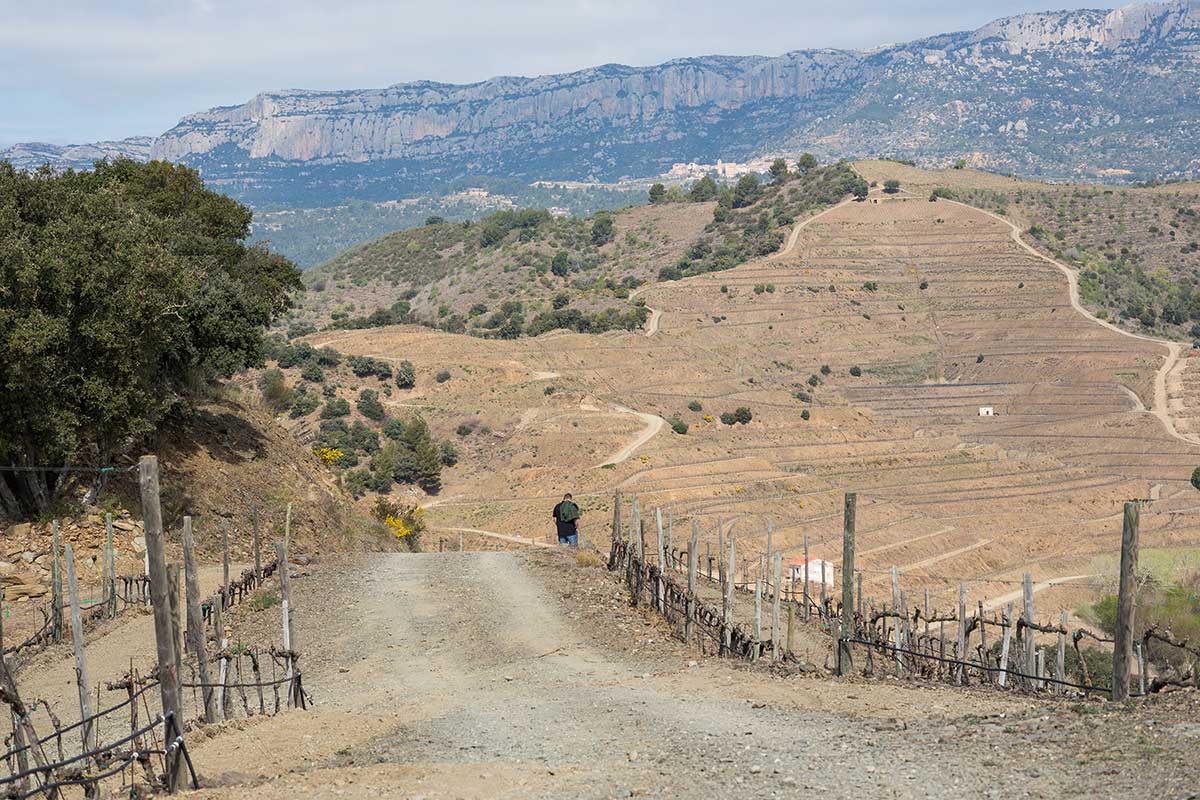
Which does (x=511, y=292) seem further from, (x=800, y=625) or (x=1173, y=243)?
(x=800, y=625)

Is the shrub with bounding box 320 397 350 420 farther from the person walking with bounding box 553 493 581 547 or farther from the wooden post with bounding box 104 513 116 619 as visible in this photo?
the wooden post with bounding box 104 513 116 619

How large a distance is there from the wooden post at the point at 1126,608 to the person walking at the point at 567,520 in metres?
16.3

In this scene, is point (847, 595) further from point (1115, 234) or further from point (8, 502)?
point (1115, 234)

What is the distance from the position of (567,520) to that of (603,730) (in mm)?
15978

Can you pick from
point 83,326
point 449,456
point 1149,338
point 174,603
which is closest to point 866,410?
point 1149,338

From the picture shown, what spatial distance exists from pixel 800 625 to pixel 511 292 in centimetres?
10796

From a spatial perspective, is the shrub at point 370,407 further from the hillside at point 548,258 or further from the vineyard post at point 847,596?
the vineyard post at point 847,596

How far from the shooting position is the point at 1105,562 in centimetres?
5622

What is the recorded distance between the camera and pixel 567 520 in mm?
31234

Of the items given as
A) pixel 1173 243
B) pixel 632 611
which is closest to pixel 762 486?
pixel 632 611

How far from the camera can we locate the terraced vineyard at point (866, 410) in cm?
6094

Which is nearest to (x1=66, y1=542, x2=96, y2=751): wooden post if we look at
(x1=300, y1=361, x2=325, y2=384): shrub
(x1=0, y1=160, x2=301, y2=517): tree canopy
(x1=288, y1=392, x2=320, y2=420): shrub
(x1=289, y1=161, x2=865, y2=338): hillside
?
(x1=0, y1=160, x2=301, y2=517): tree canopy


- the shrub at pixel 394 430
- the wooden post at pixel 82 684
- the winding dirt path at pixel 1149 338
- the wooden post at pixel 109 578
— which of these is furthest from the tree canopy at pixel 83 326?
the winding dirt path at pixel 1149 338

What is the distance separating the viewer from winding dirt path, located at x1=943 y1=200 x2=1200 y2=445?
8430 centimetres
